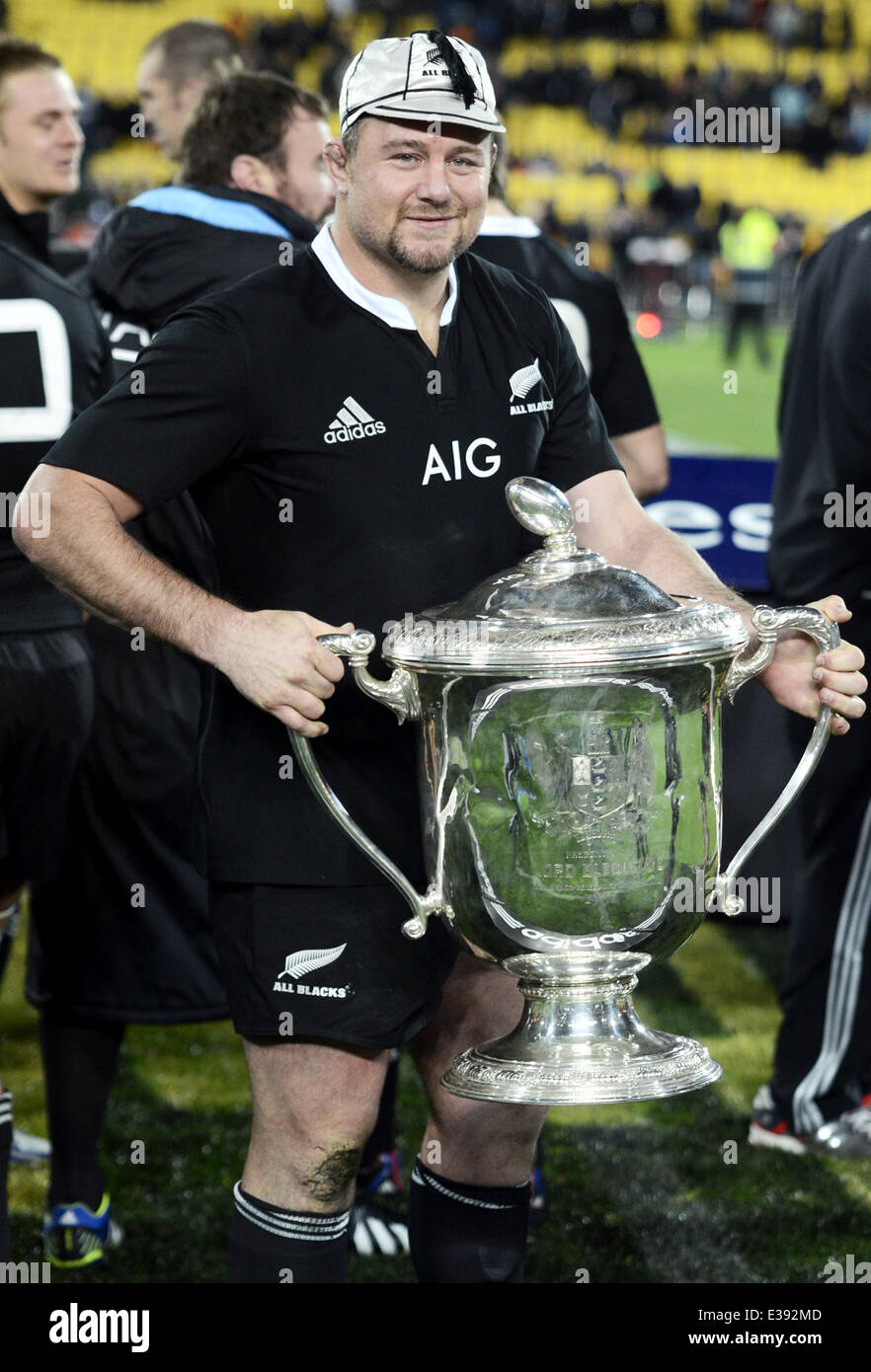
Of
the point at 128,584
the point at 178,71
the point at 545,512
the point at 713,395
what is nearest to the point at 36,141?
the point at 178,71

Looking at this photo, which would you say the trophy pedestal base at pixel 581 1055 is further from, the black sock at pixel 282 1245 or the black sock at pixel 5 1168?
the black sock at pixel 5 1168

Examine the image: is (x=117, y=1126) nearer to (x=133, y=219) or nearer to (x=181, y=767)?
(x=181, y=767)

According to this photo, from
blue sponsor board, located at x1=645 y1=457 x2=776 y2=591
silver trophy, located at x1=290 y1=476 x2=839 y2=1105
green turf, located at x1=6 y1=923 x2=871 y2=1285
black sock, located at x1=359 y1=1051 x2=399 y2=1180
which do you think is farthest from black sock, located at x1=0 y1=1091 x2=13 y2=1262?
blue sponsor board, located at x1=645 y1=457 x2=776 y2=591

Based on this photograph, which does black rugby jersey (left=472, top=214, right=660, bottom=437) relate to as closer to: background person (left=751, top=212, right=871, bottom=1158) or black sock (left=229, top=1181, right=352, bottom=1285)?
background person (left=751, top=212, right=871, bottom=1158)

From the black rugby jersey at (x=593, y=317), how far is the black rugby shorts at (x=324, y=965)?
1361 millimetres

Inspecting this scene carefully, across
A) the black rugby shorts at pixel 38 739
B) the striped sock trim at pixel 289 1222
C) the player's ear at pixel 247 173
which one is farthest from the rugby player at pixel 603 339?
the striped sock trim at pixel 289 1222

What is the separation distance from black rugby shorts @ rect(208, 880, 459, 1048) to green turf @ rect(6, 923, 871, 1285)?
964mm

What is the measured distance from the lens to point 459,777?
5.81 feet

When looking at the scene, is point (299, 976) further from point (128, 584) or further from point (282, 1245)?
point (128, 584)

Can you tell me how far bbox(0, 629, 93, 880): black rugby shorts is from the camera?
2.72m

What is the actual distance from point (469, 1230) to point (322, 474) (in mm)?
940

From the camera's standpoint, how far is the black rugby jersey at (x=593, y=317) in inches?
123
